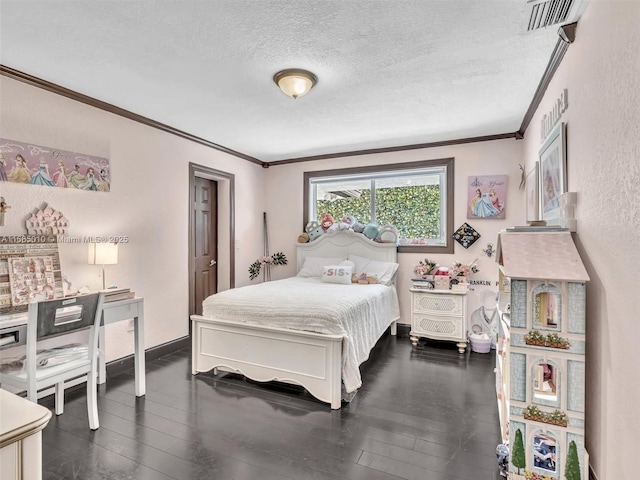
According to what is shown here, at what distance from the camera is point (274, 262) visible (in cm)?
539

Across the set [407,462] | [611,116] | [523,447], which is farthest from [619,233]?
[407,462]

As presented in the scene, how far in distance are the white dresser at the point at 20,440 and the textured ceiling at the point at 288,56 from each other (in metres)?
1.97

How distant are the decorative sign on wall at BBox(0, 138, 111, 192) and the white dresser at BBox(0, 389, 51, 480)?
2.42 meters

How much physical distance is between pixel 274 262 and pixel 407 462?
3.77 meters

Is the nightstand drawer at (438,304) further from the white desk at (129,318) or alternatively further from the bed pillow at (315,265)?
the white desk at (129,318)

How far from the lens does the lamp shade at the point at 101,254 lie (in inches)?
114

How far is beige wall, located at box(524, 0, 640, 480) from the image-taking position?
1.30 metres

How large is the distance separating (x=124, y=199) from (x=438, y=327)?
3657 millimetres

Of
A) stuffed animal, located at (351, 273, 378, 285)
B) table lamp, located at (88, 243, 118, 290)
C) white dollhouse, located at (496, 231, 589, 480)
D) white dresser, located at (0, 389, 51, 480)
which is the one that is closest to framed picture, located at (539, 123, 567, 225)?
A: white dollhouse, located at (496, 231, 589, 480)

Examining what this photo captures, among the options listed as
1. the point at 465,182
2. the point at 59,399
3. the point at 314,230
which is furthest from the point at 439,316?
the point at 59,399

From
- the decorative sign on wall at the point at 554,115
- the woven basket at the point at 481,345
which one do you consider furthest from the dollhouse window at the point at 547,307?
the woven basket at the point at 481,345

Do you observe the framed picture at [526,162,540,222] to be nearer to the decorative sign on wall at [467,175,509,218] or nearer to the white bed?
the decorative sign on wall at [467,175,509,218]

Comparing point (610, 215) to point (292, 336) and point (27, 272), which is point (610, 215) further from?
point (27, 272)

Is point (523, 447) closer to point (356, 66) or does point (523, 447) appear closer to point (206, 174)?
point (356, 66)
